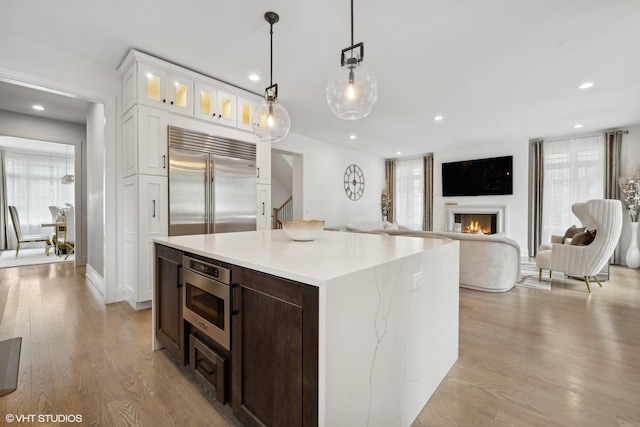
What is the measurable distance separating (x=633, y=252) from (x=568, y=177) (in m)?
1.80

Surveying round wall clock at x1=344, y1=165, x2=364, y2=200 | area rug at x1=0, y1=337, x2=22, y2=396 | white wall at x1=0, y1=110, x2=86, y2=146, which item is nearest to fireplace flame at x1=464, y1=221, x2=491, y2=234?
round wall clock at x1=344, y1=165, x2=364, y2=200

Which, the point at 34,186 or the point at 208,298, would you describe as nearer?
the point at 208,298

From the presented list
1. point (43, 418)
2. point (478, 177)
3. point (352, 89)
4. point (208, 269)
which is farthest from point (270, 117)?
point (478, 177)

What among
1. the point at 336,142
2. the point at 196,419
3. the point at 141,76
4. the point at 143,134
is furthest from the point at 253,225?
the point at 336,142

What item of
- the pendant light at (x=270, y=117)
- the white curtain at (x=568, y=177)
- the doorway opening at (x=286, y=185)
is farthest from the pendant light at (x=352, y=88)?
the white curtain at (x=568, y=177)

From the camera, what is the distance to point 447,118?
4.96 m

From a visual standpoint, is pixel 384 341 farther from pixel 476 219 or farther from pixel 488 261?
pixel 476 219

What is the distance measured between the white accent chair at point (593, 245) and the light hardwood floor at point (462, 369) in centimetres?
59

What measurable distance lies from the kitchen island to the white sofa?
2457 mm

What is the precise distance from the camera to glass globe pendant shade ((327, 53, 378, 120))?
1840 mm

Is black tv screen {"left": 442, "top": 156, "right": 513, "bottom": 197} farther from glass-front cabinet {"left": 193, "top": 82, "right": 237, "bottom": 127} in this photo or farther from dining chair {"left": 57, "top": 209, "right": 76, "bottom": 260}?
dining chair {"left": 57, "top": 209, "right": 76, "bottom": 260}

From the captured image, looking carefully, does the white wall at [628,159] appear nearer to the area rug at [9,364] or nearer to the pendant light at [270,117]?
the pendant light at [270,117]

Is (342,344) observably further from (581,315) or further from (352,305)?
(581,315)

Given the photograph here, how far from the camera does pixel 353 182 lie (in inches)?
303
